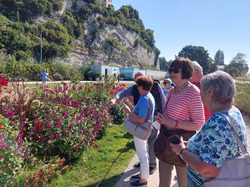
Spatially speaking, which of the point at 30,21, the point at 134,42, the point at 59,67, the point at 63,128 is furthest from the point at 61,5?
the point at 63,128

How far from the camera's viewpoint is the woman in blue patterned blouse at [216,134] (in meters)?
1.13

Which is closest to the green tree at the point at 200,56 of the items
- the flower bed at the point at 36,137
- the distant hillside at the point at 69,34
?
the distant hillside at the point at 69,34

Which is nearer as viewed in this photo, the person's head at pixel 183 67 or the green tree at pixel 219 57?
the person's head at pixel 183 67

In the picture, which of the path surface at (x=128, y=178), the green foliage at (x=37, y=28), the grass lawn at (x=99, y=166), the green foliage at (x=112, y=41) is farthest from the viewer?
the green foliage at (x=112, y=41)

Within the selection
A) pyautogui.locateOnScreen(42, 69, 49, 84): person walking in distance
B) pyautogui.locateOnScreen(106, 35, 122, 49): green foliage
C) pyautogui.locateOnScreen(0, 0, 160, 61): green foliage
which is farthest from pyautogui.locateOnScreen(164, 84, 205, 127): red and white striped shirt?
pyautogui.locateOnScreen(106, 35, 122, 49): green foliage

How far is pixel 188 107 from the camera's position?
201 cm

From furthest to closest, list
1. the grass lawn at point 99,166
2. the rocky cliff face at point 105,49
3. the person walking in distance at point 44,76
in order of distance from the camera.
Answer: the rocky cliff face at point 105,49, the person walking in distance at point 44,76, the grass lawn at point 99,166

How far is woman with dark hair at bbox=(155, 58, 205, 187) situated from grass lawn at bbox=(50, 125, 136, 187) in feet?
4.91

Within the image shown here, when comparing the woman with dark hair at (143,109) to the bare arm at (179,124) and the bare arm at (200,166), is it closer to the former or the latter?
the bare arm at (179,124)

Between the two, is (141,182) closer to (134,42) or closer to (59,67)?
(59,67)

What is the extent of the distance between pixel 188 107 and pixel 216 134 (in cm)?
89

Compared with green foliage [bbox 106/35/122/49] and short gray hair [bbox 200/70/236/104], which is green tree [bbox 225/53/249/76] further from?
Result: short gray hair [bbox 200/70/236/104]

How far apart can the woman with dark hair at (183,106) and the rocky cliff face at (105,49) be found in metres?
40.3

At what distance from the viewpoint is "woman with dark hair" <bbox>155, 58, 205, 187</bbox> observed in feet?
6.49
